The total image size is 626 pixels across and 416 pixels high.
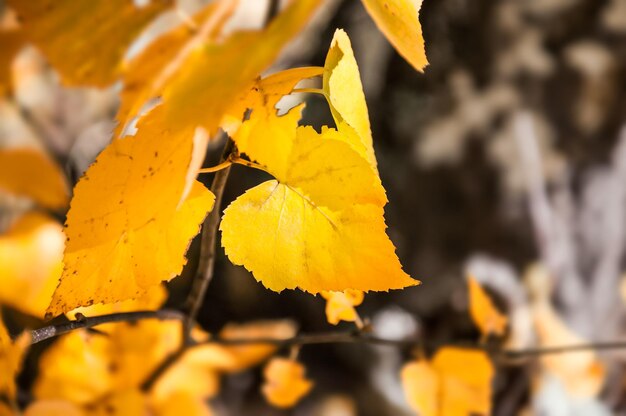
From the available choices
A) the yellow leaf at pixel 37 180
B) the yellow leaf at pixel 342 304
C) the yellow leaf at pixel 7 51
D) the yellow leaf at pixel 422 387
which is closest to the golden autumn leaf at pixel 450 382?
the yellow leaf at pixel 422 387

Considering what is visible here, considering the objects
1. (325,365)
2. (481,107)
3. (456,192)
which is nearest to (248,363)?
(325,365)

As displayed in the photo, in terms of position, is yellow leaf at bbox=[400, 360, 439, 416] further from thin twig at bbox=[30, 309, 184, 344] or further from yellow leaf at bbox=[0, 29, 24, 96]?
yellow leaf at bbox=[0, 29, 24, 96]

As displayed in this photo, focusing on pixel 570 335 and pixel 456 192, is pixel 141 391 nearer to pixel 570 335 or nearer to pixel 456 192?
pixel 456 192

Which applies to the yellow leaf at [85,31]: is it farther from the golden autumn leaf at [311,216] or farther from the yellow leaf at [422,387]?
the yellow leaf at [422,387]

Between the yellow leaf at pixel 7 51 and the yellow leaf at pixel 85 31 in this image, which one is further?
the yellow leaf at pixel 7 51

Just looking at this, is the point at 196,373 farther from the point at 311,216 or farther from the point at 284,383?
the point at 311,216

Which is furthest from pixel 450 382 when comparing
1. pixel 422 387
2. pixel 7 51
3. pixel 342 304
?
pixel 7 51

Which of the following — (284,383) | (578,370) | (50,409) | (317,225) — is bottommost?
(578,370)
